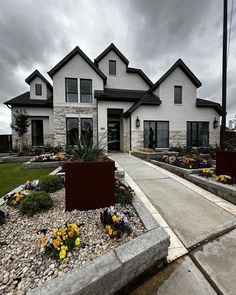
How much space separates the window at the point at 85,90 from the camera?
1214 cm

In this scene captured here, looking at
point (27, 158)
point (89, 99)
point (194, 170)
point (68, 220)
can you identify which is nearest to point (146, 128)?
point (89, 99)

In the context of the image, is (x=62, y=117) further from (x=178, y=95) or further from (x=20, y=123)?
(x=178, y=95)

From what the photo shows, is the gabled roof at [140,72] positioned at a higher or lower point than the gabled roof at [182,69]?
higher

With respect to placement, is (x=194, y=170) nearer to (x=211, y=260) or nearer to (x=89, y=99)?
(x=211, y=260)

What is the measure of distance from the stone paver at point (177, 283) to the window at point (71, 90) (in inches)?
484

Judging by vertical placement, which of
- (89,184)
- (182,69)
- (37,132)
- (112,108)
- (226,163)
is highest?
(182,69)

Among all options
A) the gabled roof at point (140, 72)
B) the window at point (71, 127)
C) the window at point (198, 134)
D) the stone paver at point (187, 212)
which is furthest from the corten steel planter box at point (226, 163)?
the gabled roof at point (140, 72)

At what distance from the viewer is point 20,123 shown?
11938mm

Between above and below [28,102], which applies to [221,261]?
below

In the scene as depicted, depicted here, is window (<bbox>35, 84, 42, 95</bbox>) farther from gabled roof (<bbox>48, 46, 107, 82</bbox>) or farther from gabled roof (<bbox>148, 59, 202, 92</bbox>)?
gabled roof (<bbox>148, 59, 202, 92</bbox>)

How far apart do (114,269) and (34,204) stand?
1.83 m

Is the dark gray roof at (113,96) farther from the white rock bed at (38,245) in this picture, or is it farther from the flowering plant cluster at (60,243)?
the flowering plant cluster at (60,243)

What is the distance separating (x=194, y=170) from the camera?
17.0 feet

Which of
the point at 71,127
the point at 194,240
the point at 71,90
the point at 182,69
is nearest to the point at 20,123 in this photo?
the point at 71,127
